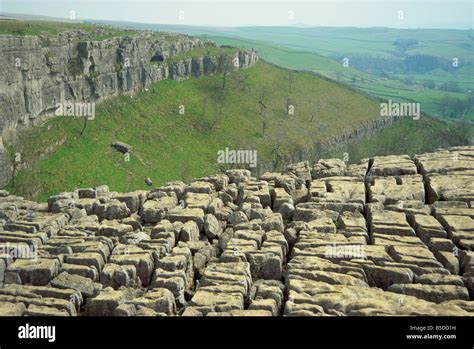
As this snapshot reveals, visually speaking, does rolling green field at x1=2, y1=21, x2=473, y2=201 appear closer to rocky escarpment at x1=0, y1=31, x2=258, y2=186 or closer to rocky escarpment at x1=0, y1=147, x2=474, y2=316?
rocky escarpment at x1=0, y1=31, x2=258, y2=186

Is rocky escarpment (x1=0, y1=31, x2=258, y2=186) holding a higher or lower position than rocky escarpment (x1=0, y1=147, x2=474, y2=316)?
higher

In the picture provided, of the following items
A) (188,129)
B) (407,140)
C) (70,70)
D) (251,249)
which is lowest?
(407,140)

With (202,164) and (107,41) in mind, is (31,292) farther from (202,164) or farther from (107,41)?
(107,41)

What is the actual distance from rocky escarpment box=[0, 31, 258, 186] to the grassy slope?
2687 millimetres

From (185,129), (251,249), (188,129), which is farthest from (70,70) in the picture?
(251,249)

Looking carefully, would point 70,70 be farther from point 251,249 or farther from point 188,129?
point 251,249

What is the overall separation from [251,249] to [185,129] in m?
94.4

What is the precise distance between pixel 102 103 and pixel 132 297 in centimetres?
8944

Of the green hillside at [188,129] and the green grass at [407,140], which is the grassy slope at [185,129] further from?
the green grass at [407,140]

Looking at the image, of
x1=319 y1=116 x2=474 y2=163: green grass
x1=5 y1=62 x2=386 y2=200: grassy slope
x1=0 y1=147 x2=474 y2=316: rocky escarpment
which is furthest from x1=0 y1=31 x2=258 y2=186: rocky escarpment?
x1=0 y1=147 x2=474 y2=316: rocky escarpment

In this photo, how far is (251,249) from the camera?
2681cm

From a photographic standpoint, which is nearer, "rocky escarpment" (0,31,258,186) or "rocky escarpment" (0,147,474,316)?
"rocky escarpment" (0,147,474,316)

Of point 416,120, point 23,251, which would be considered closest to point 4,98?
point 23,251

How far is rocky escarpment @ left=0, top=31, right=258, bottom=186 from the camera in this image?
8381 cm
